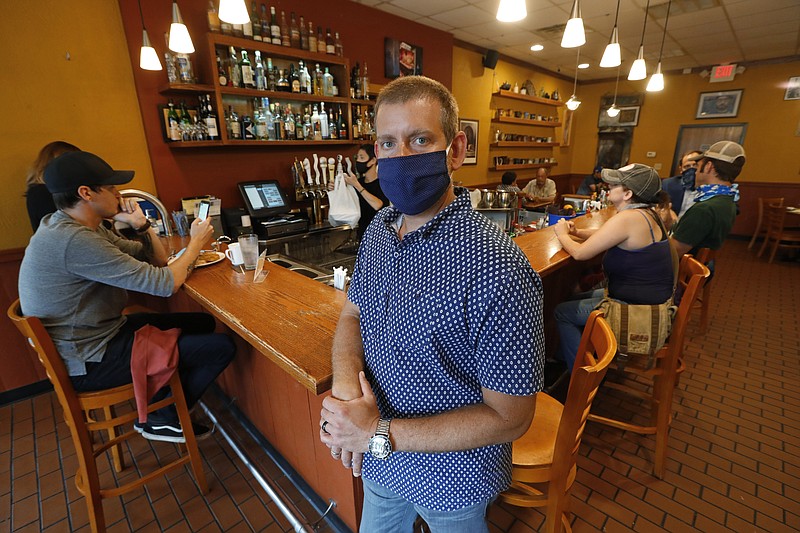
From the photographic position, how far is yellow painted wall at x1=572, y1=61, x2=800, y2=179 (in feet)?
21.0

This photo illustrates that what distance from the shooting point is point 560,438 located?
1.12 metres

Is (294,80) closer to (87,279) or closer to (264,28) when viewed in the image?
(264,28)

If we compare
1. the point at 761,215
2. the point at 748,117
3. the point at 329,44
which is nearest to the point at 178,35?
the point at 329,44

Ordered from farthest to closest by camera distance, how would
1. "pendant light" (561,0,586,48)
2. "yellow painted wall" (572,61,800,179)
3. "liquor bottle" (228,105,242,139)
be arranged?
"yellow painted wall" (572,61,800,179)
"liquor bottle" (228,105,242,139)
"pendant light" (561,0,586,48)

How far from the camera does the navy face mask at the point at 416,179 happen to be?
0.81m

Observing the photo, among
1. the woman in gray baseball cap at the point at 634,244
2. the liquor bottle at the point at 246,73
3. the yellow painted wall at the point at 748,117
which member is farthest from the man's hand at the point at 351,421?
the yellow painted wall at the point at 748,117

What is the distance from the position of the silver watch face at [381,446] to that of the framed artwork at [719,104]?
9328 millimetres

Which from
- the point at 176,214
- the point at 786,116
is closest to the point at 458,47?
the point at 176,214

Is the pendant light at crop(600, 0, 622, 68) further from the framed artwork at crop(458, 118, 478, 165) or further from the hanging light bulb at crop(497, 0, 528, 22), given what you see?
the framed artwork at crop(458, 118, 478, 165)

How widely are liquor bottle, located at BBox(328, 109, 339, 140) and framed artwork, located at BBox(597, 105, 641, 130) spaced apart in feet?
24.2

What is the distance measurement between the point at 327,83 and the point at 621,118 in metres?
7.55

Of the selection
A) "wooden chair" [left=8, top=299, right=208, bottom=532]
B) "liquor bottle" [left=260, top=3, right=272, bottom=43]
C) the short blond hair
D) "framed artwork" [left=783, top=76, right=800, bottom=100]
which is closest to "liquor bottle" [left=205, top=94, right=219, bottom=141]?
"liquor bottle" [left=260, top=3, right=272, bottom=43]

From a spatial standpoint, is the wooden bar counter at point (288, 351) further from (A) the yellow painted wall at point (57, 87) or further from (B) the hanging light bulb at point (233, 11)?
(A) the yellow painted wall at point (57, 87)

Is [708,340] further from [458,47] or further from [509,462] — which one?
[458,47]
